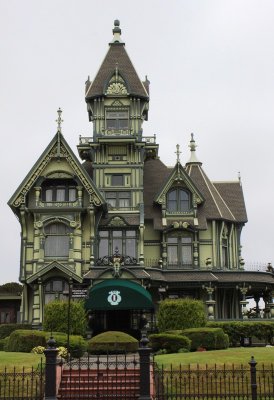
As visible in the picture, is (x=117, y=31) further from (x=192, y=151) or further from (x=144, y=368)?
(x=144, y=368)

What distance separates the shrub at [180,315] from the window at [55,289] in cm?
746

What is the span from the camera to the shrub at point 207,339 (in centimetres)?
3444

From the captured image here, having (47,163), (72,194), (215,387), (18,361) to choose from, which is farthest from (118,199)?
(215,387)

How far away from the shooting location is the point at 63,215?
46.4 metres

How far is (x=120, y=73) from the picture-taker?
50938 millimetres

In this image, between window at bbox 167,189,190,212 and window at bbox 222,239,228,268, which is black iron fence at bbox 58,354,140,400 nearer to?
window at bbox 167,189,190,212

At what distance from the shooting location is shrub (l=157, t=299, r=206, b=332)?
40.0 meters

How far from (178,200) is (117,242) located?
5.74 m

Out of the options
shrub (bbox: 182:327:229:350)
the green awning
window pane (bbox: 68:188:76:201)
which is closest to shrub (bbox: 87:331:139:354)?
shrub (bbox: 182:327:229:350)

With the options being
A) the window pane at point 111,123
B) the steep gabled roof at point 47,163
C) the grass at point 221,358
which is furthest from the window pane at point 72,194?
the grass at point 221,358

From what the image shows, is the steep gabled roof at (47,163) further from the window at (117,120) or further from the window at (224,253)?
the window at (224,253)

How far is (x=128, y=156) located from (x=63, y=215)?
7225 mm

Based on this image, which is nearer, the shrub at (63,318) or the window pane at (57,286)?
the shrub at (63,318)

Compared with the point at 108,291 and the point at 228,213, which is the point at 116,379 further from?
the point at 228,213
